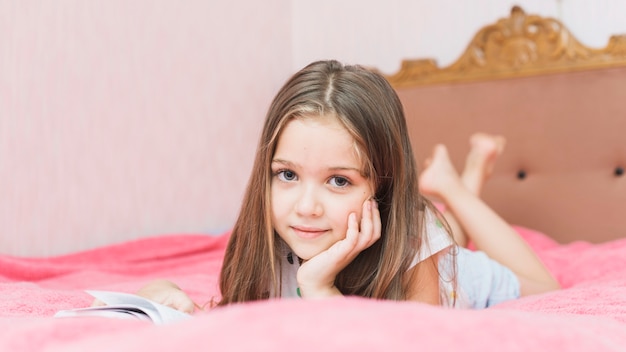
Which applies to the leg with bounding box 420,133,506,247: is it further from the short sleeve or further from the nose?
the nose

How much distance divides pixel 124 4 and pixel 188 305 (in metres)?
1.24

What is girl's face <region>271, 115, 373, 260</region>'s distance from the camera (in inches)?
40.6

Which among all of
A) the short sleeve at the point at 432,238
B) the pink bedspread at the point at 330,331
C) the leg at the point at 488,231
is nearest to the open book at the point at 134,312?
the pink bedspread at the point at 330,331

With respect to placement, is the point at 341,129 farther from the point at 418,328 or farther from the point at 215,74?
the point at 215,74

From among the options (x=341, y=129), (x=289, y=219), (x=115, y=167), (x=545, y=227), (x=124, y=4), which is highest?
(x=124, y=4)

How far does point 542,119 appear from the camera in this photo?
2.13m

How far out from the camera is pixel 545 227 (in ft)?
7.02

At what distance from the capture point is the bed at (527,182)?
3.76 ft

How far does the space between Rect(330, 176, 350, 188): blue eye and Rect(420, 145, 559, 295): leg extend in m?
0.62

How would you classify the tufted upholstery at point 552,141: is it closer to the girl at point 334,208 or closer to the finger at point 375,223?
the girl at point 334,208

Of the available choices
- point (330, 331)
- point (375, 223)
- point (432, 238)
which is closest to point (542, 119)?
point (432, 238)

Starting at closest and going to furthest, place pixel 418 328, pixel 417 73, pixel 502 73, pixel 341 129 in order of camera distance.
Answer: pixel 418 328
pixel 341 129
pixel 502 73
pixel 417 73

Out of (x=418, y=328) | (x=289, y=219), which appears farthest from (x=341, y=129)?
(x=418, y=328)

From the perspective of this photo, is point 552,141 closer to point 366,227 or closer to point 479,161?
point 479,161
